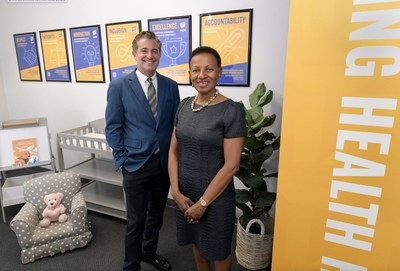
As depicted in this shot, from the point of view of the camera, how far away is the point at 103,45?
120 inches

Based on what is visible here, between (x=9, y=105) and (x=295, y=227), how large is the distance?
456 cm

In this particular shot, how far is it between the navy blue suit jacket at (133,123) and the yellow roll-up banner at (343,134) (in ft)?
2.71

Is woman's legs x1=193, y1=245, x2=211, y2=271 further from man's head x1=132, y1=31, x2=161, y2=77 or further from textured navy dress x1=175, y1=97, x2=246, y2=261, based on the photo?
man's head x1=132, y1=31, x2=161, y2=77

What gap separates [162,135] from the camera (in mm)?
1802

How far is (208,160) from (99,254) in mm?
1518

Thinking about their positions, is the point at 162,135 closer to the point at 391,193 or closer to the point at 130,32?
the point at 391,193

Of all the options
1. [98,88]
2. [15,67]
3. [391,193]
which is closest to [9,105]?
[15,67]

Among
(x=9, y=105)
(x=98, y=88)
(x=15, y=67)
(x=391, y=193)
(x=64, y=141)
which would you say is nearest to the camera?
(x=391, y=193)

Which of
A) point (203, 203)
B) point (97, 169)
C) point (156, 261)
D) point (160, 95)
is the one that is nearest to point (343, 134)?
point (203, 203)

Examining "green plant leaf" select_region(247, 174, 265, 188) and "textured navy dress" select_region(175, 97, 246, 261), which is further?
"green plant leaf" select_region(247, 174, 265, 188)

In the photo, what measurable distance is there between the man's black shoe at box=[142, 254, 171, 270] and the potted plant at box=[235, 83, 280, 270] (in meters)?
0.58

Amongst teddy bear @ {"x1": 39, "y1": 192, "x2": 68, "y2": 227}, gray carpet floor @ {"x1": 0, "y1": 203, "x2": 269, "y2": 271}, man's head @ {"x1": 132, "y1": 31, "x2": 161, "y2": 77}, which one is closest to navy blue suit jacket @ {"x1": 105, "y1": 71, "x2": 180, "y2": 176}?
man's head @ {"x1": 132, "y1": 31, "x2": 161, "y2": 77}

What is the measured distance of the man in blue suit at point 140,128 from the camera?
172cm

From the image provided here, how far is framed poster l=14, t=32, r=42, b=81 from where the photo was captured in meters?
3.61
